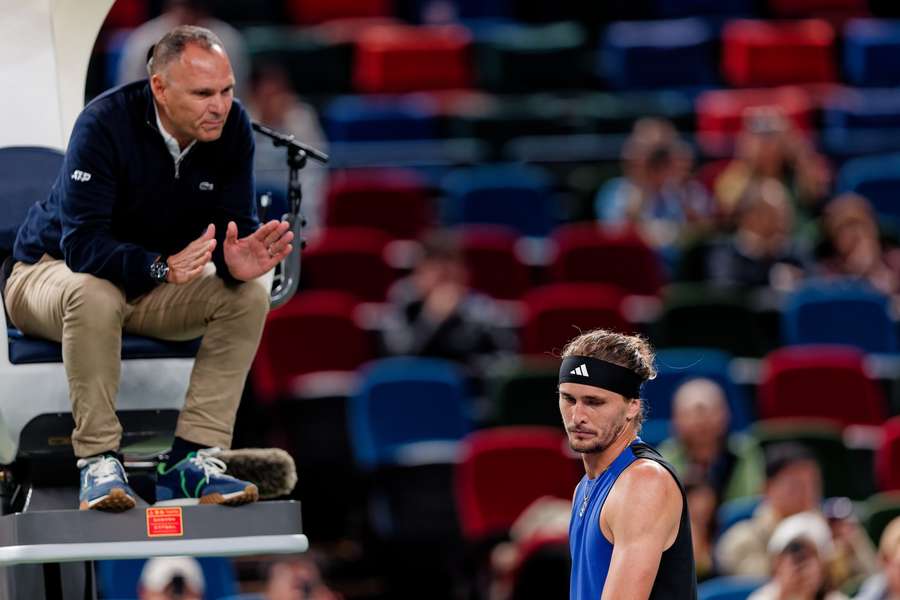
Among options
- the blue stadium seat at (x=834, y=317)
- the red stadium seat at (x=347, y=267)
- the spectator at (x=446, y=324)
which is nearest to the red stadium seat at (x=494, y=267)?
the red stadium seat at (x=347, y=267)

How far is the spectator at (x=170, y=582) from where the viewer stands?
7.72m

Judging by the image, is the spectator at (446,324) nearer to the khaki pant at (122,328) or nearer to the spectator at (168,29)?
the spectator at (168,29)

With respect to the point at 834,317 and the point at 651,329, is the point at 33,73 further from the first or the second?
the point at 834,317

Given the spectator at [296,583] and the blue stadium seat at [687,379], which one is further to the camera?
the blue stadium seat at [687,379]

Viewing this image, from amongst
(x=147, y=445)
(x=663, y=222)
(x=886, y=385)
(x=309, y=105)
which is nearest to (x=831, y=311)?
(x=886, y=385)

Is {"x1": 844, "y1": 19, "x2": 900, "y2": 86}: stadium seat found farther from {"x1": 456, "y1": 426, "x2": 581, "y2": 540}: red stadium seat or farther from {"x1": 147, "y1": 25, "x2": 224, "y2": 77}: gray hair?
{"x1": 147, "y1": 25, "x2": 224, "y2": 77}: gray hair

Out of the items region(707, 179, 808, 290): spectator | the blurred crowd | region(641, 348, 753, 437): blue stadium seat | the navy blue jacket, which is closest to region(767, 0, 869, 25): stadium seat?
the blurred crowd

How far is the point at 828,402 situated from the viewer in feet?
32.4

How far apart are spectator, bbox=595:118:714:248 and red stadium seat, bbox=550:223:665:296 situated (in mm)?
390

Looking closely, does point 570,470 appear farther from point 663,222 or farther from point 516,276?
point 663,222

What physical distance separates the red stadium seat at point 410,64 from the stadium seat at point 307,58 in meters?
0.13

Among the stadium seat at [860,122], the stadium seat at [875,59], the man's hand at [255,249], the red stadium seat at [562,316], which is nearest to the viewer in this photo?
the man's hand at [255,249]

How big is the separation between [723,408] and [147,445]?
4.05 metres

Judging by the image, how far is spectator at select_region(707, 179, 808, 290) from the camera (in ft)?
35.7
